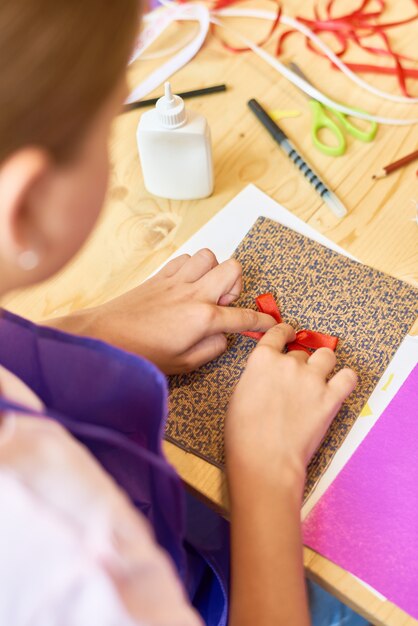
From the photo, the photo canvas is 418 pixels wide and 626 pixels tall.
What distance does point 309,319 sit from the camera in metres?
0.67

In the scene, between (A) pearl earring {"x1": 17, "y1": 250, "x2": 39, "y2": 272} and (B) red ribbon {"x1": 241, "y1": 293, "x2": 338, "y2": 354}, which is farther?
(B) red ribbon {"x1": 241, "y1": 293, "x2": 338, "y2": 354}

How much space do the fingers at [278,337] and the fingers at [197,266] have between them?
10 cm

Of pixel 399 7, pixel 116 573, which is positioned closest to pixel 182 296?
pixel 116 573

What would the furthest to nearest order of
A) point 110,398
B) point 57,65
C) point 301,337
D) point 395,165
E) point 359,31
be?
point 359,31
point 395,165
point 301,337
point 110,398
point 57,65

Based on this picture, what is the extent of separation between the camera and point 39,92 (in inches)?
14.2

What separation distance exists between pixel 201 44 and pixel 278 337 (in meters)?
0.45

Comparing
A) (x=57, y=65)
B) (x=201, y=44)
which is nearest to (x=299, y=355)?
(x=57, y=65)

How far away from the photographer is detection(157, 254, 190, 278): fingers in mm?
711

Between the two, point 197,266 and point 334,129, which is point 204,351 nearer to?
point 197,266

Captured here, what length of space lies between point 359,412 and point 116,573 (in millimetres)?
301

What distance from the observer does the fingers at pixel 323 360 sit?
2.05 ft

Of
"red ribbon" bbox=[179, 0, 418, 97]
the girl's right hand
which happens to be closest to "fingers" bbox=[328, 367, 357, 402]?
the girl's right hand

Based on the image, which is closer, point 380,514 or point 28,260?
point 28,260

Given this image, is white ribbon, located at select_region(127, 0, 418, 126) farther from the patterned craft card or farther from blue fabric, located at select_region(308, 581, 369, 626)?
blue fabric, located at select_region(308, 581, 369, 626)
